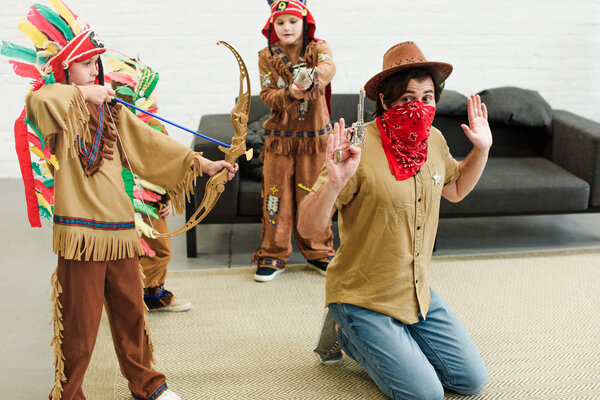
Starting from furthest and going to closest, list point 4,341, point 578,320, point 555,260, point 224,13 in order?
1. point 224,13
2. point 555,260
3. point 578,320
4. point 4,341

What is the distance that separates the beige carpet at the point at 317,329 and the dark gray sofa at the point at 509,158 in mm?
281

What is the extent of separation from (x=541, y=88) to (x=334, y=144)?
10.7ft

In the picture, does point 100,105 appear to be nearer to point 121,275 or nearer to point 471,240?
point 121,275

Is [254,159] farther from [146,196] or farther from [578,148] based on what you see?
[578,148]

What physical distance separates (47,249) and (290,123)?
1.51 metres

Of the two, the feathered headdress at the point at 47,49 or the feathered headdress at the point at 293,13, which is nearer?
the feathered headdress at the point at 47,49

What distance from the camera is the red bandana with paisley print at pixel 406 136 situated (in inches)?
76.0

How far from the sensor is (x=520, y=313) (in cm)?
274

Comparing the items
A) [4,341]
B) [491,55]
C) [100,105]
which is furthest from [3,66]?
[491,55]

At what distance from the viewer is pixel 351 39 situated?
171 inches

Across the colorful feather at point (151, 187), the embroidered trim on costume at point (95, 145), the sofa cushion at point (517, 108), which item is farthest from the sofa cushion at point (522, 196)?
the embroidered trim on costume at point (95, 145)

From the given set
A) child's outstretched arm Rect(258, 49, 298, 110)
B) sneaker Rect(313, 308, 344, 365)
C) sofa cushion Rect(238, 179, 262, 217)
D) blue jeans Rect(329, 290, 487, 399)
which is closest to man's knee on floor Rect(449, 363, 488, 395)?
blue jeans Rect(329, 290, 487, 399)

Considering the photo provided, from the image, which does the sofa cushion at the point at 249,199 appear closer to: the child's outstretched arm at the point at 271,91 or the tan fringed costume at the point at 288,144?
the tan fringed costume at the point at 288,144

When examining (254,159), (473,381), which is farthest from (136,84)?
(473,381)
